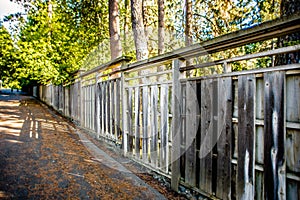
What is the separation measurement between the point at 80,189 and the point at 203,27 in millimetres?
7333

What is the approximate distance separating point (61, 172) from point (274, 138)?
2785mm

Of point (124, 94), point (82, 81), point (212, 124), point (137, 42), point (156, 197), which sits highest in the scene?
point (137, 42)

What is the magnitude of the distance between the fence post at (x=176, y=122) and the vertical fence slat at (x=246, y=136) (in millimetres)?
923

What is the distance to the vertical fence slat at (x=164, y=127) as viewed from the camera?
308 cm

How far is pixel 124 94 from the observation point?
426 cm

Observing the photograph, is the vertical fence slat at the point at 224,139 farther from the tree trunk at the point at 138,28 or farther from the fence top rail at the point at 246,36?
the tree trunk at the point at 138,28

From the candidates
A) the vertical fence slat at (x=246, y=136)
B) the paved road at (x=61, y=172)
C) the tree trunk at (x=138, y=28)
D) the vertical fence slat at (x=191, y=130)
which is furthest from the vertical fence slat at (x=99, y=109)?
the vertical fence slat at (x=246, y=136)

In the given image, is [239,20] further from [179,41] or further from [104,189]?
[104,189]

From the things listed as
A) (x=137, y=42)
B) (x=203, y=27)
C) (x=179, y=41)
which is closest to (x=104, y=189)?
(x=137, y=42)

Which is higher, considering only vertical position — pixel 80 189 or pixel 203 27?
pixel 203 27

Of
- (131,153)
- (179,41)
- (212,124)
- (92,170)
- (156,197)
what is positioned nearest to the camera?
(212,124)

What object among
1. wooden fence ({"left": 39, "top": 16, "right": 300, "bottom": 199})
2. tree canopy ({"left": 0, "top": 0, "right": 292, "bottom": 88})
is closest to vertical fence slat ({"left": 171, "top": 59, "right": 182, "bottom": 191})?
wooden fence ({"left": 39, "top": 16, "right": 300, "bottom": 199})

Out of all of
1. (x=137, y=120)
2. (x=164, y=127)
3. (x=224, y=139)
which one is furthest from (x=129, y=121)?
(x=224, y=139)

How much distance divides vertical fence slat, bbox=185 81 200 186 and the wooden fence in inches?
0.4
